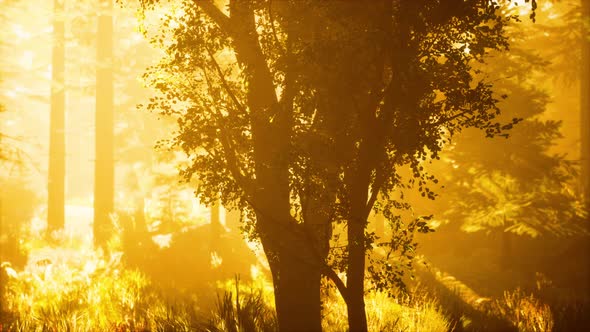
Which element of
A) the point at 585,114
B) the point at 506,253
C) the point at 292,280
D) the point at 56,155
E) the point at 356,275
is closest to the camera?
the point at 356,275

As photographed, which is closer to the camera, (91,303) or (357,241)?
(357,241)

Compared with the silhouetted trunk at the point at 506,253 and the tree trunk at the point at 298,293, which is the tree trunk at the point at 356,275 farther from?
the silhouetted trunk at the point at 506,253

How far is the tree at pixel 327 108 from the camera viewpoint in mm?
5527

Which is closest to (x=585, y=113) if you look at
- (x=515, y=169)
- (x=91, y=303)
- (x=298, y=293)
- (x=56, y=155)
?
(x=515, y=169)

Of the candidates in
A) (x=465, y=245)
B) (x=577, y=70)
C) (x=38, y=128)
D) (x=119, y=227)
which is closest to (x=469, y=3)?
(x=465, y=245)

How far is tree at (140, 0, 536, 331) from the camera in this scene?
553cm

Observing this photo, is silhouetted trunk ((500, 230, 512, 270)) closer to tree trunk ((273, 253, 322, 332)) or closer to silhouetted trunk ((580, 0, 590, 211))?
silhouetted trunk ((580, 0, 590, 211))

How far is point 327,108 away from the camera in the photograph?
591cm

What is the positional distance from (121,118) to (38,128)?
87.5 ft

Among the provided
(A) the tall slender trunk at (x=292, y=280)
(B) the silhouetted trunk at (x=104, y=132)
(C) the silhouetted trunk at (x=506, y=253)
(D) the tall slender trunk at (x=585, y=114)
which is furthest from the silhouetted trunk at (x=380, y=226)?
(A) the tall slender trunk at (x=292, y=280)

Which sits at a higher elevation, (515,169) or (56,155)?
(56,155)

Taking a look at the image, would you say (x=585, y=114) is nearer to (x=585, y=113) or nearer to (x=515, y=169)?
(x=585, y=113)

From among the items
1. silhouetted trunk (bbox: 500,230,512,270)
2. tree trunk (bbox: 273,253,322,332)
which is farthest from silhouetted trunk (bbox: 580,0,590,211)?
tree trunk (bbox: 273,253,322,332)

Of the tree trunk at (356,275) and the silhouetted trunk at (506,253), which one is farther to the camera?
the silhouetted trunk at (506,253)
